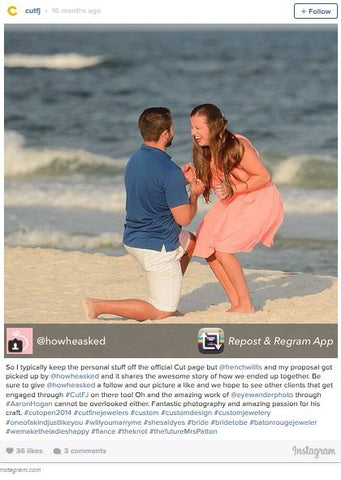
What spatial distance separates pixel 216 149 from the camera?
5.29m

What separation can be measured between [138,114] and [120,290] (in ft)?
29.3

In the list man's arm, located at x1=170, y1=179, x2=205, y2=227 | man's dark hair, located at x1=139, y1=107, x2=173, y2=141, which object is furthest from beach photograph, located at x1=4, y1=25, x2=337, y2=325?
man's dark hair, located at x1=139, y1=107, x2=173, y2=141

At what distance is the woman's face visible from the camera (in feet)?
17.2

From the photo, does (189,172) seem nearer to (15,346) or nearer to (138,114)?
(15,346)

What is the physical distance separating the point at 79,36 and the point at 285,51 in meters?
4.33

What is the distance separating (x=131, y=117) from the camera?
14.7 metres

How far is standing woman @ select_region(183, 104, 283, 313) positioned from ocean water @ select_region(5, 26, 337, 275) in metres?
2.36

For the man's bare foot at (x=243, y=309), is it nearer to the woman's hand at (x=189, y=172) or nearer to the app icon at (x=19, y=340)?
the woman's hand at (x=189, y=172)

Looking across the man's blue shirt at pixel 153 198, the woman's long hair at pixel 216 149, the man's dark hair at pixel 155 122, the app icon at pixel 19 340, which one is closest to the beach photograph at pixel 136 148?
the app icon at pixel 19 340

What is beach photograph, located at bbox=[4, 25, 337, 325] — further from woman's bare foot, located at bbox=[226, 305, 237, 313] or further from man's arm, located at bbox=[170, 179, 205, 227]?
man's arm, located at bbox=[170, 179, 205, 227]
